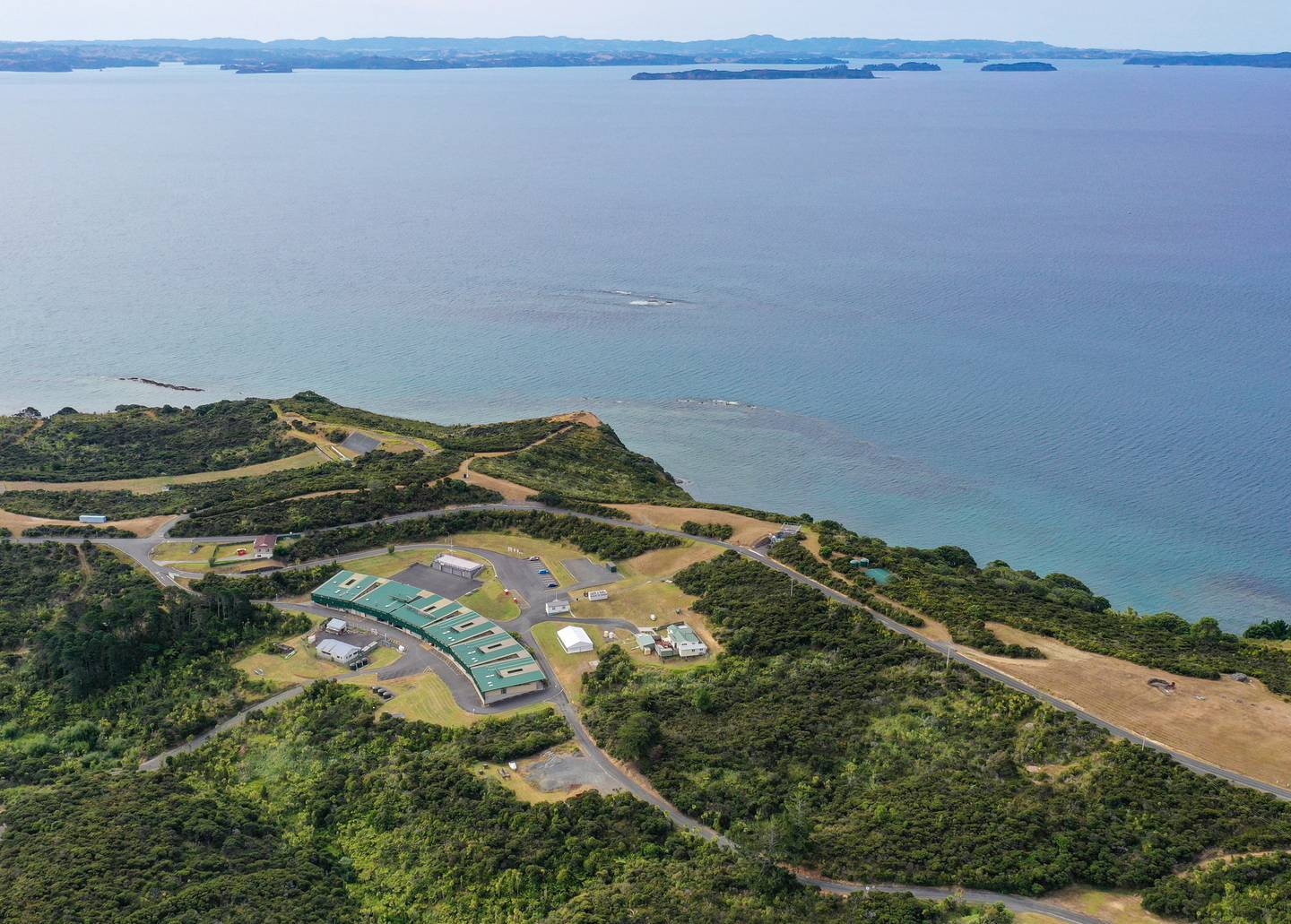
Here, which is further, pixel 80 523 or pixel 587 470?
pixel 587 470

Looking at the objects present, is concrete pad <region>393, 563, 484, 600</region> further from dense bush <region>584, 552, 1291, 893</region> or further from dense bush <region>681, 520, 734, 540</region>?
dense bush <region>681, 520, 734, 540</region>

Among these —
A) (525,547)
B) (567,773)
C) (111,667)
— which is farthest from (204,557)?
(567,773)

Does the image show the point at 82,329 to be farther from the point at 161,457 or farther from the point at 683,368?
the point at 683,368

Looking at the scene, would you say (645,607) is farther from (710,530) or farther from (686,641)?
(710,530)

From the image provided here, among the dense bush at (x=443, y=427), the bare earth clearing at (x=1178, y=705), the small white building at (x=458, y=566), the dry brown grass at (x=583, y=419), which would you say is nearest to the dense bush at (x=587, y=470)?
the dry brown grass at (x=583, y=419)

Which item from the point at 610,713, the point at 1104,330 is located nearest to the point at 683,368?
the point at 1104,330

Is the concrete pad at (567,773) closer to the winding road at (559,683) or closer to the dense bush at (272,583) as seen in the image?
the winding road at (559,683)
